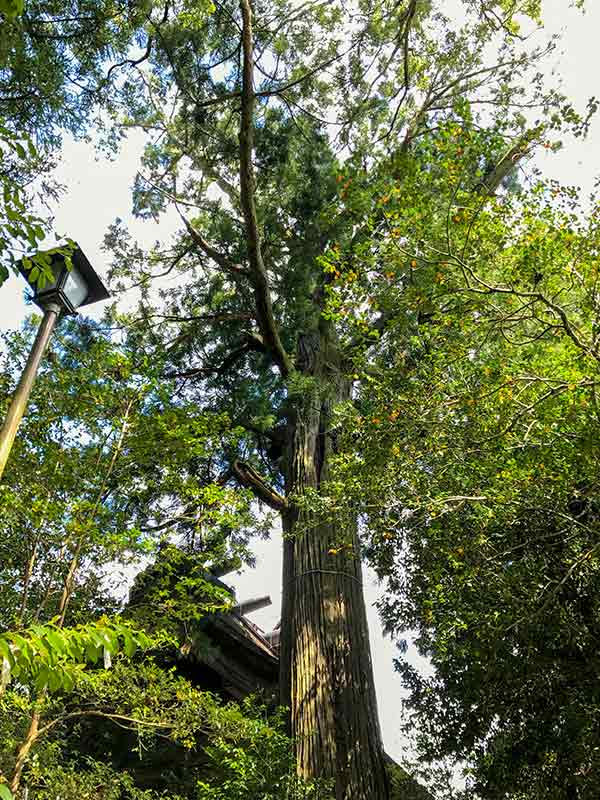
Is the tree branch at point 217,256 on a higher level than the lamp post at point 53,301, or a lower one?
higher

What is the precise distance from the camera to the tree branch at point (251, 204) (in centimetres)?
509

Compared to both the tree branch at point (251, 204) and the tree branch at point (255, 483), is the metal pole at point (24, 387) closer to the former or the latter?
the tree branch at point (251, 204)

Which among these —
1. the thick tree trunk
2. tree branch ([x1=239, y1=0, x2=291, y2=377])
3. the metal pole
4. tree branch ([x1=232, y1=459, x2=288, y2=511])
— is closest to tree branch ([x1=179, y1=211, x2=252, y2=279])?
tree branch ([x1=239, y1=0, x2=291, y2=377])

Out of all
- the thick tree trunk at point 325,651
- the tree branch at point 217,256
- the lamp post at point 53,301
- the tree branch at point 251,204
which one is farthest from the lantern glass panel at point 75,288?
the tree branch at point 217,256

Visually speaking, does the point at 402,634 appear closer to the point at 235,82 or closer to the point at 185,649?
the point at 185,649

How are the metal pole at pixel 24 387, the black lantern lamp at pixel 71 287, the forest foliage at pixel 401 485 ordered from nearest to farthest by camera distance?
the metal pole at pixel 24 387 → the black lantern lamp at pixel 71 287 → the forest foliage at pixel 401 485

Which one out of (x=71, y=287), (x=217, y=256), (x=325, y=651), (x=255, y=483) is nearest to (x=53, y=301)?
(x=71, y=287)

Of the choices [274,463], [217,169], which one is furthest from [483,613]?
[217,169]

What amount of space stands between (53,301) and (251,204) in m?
2.95

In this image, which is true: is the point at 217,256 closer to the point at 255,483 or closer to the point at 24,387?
the point at 255,483

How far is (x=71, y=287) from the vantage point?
3.12 metres

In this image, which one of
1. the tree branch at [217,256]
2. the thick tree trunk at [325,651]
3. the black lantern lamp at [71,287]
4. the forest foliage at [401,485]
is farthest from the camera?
the tree branch at [217,256]

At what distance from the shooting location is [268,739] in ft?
13.4

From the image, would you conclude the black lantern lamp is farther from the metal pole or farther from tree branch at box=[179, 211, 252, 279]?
tree branch at box=[179, 211, 252, 279]
